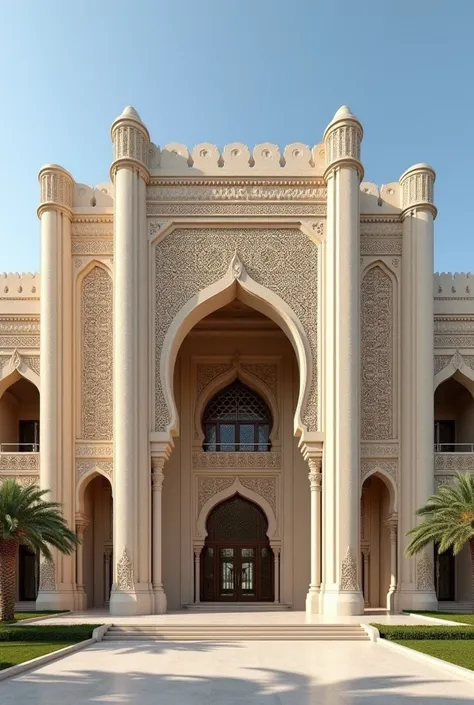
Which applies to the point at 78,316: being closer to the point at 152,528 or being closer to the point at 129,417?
the point at 129,417

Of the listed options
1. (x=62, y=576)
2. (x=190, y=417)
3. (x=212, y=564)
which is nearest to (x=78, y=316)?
(x=190, y=417)

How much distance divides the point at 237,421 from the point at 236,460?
122 centimetres

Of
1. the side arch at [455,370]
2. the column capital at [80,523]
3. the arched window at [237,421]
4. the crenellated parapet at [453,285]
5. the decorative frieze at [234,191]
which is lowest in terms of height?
the column capital at [80,523]

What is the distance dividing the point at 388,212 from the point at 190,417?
7.15 metres

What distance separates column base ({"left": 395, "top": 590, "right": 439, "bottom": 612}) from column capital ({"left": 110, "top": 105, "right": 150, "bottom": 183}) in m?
10.7

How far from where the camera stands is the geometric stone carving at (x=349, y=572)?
13.7m

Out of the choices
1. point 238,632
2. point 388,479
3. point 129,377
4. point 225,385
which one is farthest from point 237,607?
point 129,377

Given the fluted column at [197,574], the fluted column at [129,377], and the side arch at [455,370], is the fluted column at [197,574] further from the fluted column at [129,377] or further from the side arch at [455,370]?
the side arch at [455,370]

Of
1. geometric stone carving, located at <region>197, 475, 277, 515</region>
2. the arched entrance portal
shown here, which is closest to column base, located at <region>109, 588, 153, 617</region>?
the arched entrance portal

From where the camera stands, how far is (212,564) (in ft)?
56.9

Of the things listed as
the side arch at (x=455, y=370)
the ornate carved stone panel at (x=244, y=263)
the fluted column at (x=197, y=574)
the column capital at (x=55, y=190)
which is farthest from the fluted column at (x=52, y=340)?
the side arch at (x=455, y=370)

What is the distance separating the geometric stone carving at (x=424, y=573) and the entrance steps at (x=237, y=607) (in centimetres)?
353

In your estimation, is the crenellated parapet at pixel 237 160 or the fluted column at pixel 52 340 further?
the crenellated parapet at pixel 237 160

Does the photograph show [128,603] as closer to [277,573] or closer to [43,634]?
[43,634]
